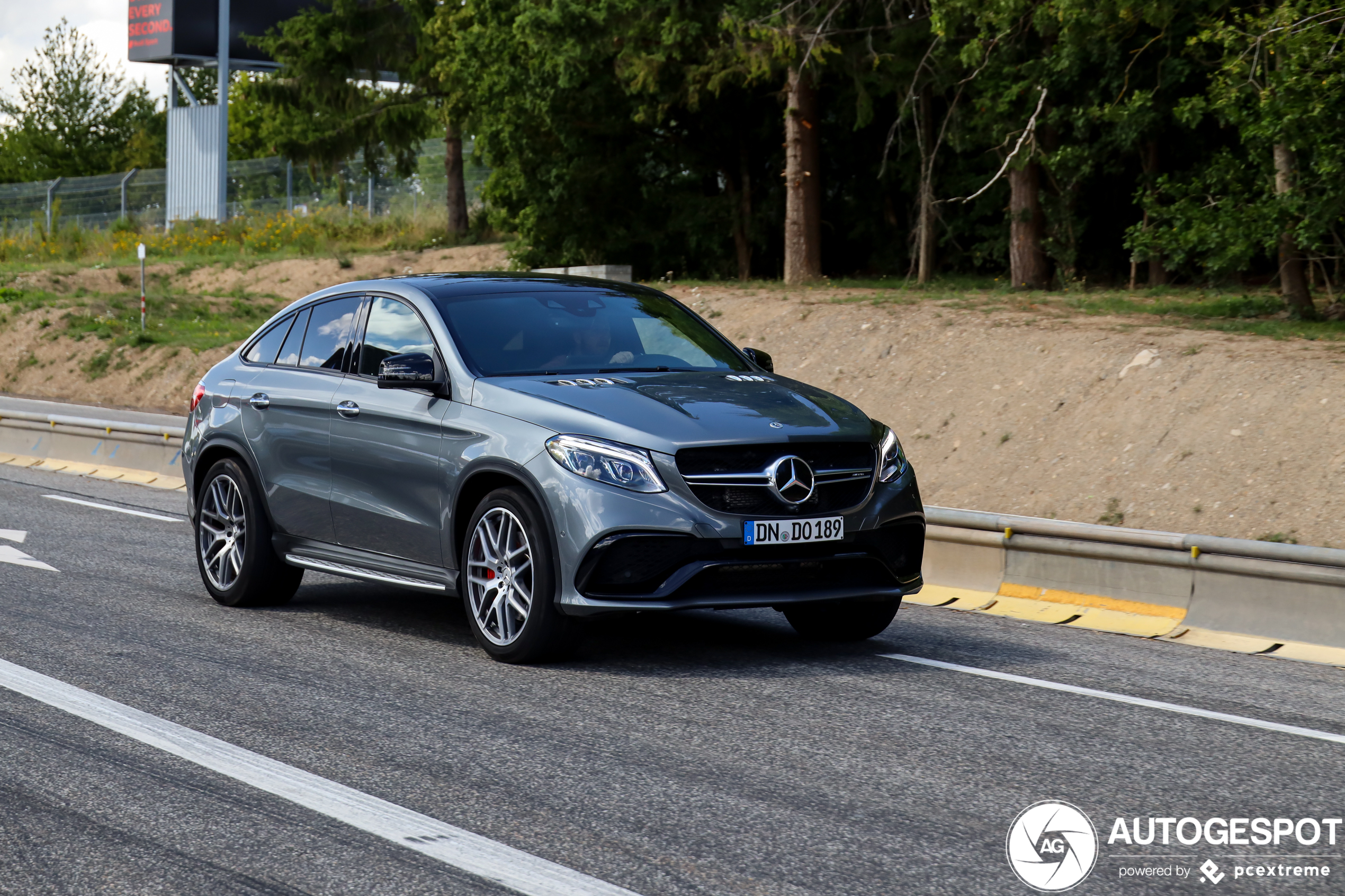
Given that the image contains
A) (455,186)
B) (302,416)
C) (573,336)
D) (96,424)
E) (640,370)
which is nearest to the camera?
(640,370)

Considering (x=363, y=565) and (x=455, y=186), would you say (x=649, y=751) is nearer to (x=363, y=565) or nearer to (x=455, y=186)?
(x=363, y=565)

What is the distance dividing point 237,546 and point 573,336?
248 cm

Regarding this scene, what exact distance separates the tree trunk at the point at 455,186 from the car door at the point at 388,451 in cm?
3482

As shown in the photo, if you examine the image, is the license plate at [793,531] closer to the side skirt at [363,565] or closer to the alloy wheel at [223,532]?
the side skirt at [363,565]

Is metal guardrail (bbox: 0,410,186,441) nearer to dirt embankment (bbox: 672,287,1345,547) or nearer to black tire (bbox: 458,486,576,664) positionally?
dirt embankment (bbox: 672,287,1345,547)

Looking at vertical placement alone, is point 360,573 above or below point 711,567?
below

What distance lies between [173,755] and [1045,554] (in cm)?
540

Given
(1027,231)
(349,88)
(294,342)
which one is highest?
(349,88)

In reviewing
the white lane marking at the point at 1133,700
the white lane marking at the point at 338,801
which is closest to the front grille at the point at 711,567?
the white lane marking at the point at 1133,700

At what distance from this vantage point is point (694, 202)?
98.9 feet

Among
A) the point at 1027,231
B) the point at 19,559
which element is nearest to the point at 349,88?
the point at 1027,231

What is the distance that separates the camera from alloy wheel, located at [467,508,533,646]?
718 cm

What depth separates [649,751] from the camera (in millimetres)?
5719

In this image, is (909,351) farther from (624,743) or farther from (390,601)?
(624,743)
